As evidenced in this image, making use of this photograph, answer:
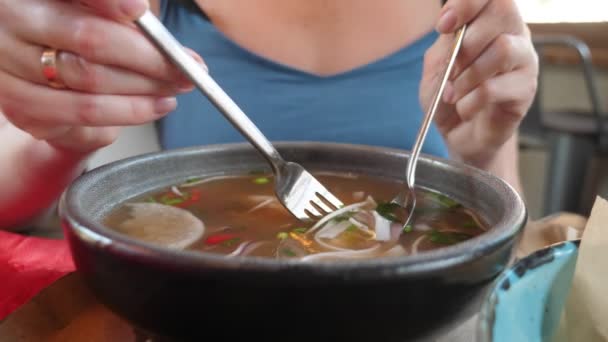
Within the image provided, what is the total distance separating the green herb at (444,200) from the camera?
35.7 inches

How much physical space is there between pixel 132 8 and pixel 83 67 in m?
0.14

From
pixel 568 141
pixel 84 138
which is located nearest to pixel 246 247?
pixel 84 138

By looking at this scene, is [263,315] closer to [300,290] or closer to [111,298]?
[300,290]

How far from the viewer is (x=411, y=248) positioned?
78 cm

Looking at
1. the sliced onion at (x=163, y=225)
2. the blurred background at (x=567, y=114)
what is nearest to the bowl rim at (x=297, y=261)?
the sliced onion at (x=163, y=225)

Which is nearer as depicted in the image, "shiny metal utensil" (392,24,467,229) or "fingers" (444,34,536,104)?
"shiny metal utensil" (392,24,467,229)

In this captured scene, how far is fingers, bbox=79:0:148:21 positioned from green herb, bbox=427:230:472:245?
1.69ft

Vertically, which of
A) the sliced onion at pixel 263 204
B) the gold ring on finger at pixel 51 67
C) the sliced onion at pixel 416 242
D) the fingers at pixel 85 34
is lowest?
the sliced onion at pixel 263 204

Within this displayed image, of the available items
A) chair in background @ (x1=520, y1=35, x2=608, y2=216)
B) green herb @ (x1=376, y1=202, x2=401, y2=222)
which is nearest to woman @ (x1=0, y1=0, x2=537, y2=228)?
green herb @ (x1=376, y1=202, x2=401, y2=222)

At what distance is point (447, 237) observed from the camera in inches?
31.6

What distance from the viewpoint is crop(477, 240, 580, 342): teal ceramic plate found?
48cm

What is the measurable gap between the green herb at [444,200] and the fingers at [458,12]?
32 centimetres

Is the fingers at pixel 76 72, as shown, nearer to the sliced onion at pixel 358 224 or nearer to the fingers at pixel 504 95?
the sliced onion at pixel 358 224

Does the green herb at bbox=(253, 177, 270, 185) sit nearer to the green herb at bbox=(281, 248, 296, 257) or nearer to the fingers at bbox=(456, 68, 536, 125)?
the green herb at bbox=(281, 248, 296, 257)
